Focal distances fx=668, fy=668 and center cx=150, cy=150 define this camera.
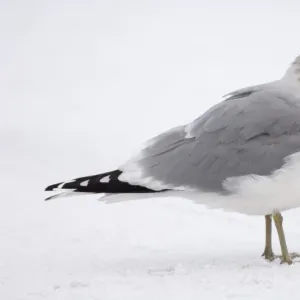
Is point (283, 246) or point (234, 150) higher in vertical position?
point (234, 150)

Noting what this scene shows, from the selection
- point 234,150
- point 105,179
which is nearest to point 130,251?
point 105,179

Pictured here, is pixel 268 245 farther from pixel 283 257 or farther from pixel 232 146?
pixel 232 146

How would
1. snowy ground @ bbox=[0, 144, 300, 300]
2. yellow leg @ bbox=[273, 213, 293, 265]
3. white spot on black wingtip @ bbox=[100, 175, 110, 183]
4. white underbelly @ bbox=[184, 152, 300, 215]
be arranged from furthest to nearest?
yellow leg @ bbox=[273, 213, 293, 265] < white spot on black wingtip @ bbox=[100, 175, 110, 183] < white underbelly @ bbox=[184, 152, 300, 215] < snowy ground @ bbox=[0, 144, 300, 300]

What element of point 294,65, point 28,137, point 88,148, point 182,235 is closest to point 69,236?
point 182,235

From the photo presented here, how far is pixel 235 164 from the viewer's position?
5.34 meters

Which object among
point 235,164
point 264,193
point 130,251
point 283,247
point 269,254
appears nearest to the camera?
point 264,193

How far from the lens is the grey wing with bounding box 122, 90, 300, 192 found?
17.3 ft

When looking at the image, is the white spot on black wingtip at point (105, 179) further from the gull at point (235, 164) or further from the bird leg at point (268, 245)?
the bird leg at point (268, 245)

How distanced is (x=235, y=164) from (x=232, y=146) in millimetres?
146

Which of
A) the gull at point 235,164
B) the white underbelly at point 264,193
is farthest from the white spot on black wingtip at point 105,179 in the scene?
the white underbelly at point 264,193

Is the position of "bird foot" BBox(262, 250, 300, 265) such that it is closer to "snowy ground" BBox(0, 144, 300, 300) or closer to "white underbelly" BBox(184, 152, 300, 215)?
"snowy ground" BBox(0, 144, 300, 300)

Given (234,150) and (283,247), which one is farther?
(283,247)

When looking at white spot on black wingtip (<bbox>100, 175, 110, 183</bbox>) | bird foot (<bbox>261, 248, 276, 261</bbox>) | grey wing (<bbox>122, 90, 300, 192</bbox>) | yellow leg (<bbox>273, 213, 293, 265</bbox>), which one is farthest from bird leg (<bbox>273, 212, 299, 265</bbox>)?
white spot on black wingtip (<bbox>100, 175, 110, 183</bbox>)

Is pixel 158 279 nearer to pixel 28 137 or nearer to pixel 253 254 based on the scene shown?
pixel 253 254
